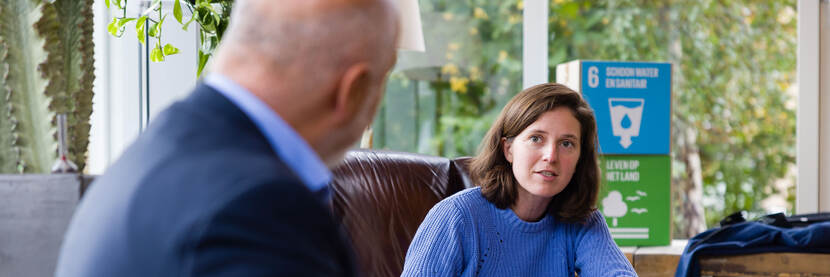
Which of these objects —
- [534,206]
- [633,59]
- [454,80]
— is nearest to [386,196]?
[534,206]

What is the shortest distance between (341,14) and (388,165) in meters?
1.61

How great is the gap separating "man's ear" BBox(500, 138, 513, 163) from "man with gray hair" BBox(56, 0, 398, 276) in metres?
1.28

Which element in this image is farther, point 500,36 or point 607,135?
point 500,36

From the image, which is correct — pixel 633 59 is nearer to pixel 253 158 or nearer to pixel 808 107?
pixel 808 107

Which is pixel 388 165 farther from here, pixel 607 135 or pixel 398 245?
pixel 607 135

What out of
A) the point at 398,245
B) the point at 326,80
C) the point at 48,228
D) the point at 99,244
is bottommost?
the point at 398,245

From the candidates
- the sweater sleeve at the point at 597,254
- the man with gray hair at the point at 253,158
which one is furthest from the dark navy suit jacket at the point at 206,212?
the sweater sleeve at the point at 597,254

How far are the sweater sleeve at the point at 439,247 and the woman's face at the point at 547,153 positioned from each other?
0.19 meters

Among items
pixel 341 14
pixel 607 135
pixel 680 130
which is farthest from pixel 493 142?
pixel 680 130

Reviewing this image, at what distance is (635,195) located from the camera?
105 inches

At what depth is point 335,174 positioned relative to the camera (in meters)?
2.00

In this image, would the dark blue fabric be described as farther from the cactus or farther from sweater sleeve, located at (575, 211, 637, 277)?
the cactus

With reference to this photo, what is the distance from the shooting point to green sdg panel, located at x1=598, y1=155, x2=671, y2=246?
105 inches

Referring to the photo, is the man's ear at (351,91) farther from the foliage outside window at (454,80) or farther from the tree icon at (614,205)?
the foliage outside window at (454,80)
